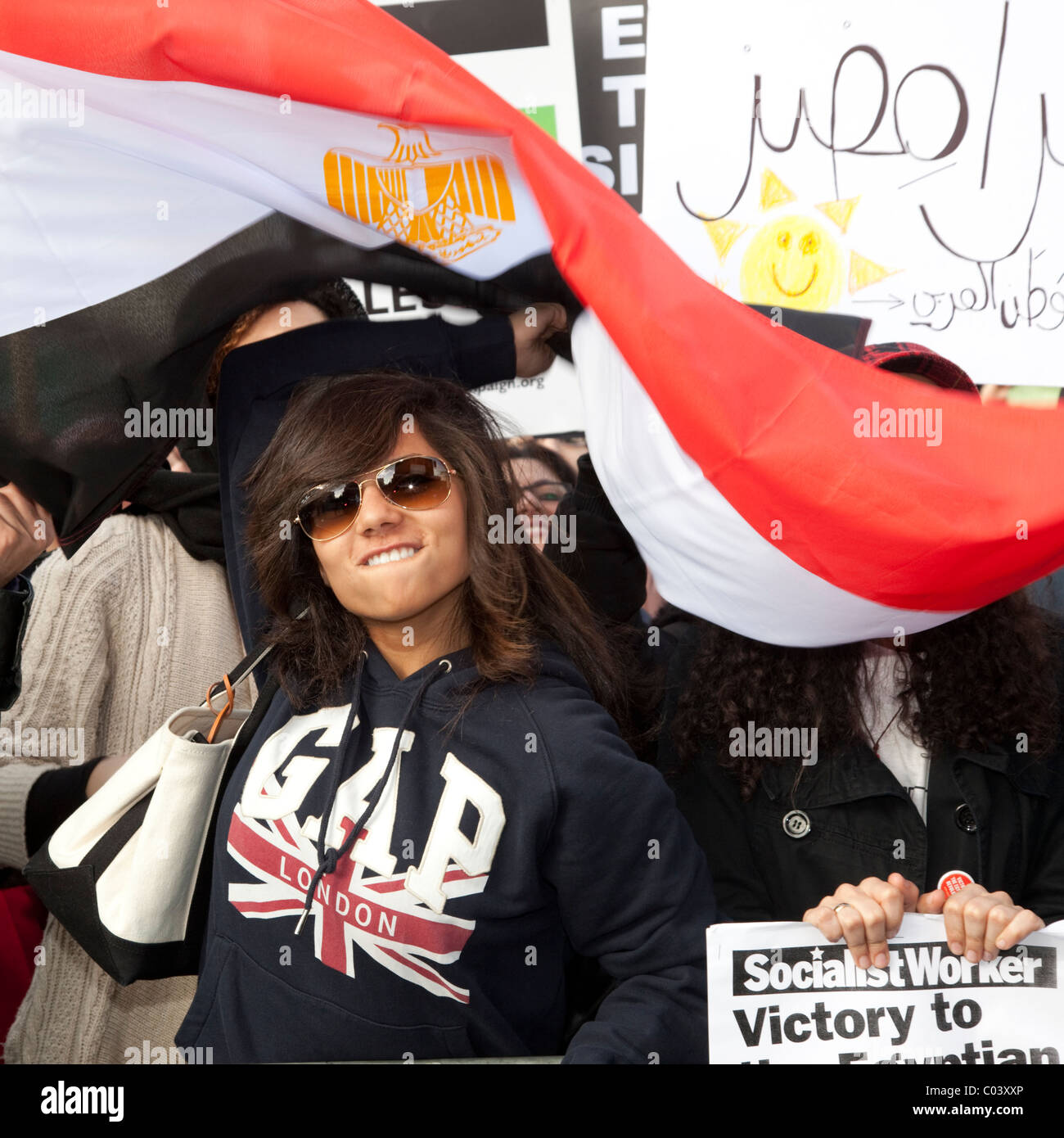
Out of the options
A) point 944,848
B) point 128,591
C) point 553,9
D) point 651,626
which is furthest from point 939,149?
point 128,591

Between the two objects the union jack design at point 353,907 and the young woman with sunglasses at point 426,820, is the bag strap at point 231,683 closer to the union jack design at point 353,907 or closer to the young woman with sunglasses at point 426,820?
the young woman with sunglasses at point 426,820

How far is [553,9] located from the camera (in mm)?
2438

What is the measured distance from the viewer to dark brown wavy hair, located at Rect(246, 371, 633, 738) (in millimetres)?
1664

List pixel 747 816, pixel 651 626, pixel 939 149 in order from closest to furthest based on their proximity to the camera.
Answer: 1. pixel 747 816
2. pixel 651 626
3. pixel 939 149

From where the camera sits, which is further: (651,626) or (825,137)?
(825,137)

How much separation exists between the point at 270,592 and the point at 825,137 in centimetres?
145

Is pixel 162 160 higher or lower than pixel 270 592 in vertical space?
higher
